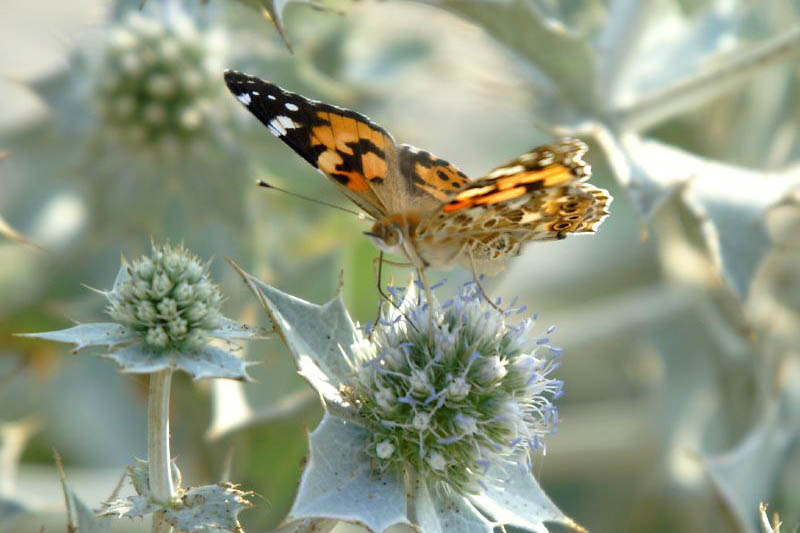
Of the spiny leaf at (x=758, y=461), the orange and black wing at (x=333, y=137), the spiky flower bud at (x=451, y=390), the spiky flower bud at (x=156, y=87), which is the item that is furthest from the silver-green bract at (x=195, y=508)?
the spiky flower bud at (x=156, y=87)

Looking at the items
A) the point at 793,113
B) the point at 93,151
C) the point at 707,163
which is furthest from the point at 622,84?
the point at 93,151

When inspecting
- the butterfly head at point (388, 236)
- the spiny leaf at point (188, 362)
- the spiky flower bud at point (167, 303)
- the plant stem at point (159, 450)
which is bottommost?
the plant stem at point (159, 450)

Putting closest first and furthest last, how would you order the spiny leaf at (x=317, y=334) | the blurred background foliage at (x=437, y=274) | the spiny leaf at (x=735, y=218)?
1. the spiny leaf at (x=317, y=334)
2. the spiny leaf at (x=735, y=218)
3. the blurred background foliage at (x=437, y=274)

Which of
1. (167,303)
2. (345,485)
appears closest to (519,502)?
(345,485)

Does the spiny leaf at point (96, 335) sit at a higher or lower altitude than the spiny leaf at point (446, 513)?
higher

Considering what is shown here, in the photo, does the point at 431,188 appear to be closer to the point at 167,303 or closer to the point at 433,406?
the point at 433,406

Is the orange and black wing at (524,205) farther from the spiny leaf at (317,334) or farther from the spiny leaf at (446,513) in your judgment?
the spiny leaf at (446,513)
